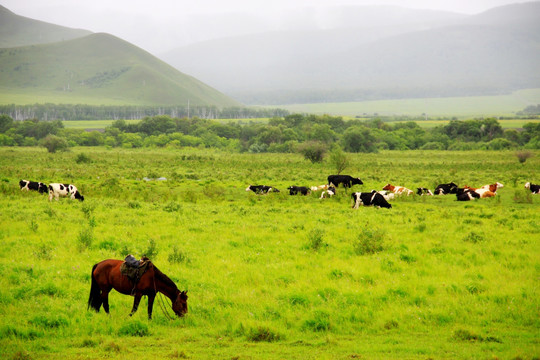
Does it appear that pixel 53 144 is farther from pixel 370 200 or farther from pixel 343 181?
pixel 370 200

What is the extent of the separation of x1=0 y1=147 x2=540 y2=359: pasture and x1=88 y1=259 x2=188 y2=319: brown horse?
0.29 meters

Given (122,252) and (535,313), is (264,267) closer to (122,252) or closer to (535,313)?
(122,252)

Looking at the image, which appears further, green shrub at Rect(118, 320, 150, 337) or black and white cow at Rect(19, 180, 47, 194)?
black and white cow at Rect(19, 180, 47, 194)

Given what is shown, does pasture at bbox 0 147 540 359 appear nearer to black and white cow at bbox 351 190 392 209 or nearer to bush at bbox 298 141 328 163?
black and white cow at bbox 351 190 392 209

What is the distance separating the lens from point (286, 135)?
106m

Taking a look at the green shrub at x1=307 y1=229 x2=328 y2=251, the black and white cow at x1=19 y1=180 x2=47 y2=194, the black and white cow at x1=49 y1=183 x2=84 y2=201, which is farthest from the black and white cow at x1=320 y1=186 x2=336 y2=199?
the black and white cow at x1=19 y1=180 x2=47 y2=194

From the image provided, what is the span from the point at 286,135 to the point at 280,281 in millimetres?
94008

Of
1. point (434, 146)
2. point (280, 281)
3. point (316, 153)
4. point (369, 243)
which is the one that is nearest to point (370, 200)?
point (369, 243)

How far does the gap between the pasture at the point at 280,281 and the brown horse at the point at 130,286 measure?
0.94ft

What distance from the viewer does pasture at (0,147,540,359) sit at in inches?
359

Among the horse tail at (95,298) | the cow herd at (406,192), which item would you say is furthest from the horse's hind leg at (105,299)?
the cow herd at (406,192)

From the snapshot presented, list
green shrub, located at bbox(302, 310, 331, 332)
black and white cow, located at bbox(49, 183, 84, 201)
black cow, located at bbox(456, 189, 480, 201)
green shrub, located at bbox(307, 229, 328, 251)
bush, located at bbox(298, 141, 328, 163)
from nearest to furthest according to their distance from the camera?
1. green shrub, located at bbox(302, 310, 331, 332)
2. green shrub, located at bbox(307, 229, 328, 251)
3. black and white cow, located at bbox(49, 183, 84, 201)
4. black cow, located at bbox(456, 189, 480, 201)
5. bush, located at bbox(298, 141, 328, 163)

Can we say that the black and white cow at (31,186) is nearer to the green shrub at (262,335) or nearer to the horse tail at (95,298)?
the horse tail at (95,298)

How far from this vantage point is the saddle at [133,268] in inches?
381
